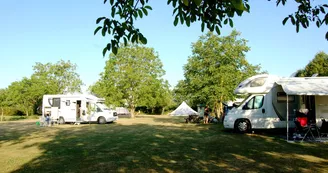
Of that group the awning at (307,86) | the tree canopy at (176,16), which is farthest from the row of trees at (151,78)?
the tree canopy at (176,16)

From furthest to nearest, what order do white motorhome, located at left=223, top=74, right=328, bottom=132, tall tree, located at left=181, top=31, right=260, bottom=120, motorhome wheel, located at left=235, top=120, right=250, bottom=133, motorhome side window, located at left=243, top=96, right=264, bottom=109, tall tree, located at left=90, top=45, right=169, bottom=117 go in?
tall tree, located at left=90, top=45, right=169, bottom=117
tall tree, located at left=181, top=31, right=260, bottom=120
motorhome wheel, located at left=235, top=120, right=250, bottom=133
motorhome side window, located at left=243, top=96, right=264, bottom=109
white motorhome, located at left=223, top=74, right=328, bottom=132

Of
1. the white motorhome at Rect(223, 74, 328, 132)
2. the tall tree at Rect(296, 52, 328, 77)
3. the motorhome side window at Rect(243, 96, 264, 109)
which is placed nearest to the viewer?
the white motorhome at Rect(223, 74, 328, 132)

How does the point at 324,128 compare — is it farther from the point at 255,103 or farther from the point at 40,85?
the point at 40,85

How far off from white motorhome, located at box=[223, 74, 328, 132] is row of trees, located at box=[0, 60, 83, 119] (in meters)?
36.7

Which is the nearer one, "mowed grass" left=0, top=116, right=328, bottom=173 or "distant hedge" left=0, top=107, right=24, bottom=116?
"mowed grass" left=0, top=116, right=328, bottom=173

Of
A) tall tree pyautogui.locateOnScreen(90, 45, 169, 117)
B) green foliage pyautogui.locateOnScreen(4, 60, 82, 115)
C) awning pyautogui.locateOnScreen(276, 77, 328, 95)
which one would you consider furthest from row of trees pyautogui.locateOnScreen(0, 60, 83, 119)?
awning pyautogui.locateOnScreen(276, 77, 328, 95)

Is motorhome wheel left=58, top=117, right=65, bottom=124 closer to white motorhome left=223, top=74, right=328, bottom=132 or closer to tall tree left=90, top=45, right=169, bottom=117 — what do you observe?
tall tree left=90, top=45, right=169, bottom=117

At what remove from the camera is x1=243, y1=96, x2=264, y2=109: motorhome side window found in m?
13.9

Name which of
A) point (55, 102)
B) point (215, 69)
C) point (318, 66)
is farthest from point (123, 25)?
point (318, 66)

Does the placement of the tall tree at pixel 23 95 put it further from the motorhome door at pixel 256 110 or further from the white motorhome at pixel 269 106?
the motorhome door at pixel 256 110

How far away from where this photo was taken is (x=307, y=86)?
36.8 feet

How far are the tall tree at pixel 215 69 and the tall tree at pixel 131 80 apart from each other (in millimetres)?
12076

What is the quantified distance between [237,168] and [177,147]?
3497mm

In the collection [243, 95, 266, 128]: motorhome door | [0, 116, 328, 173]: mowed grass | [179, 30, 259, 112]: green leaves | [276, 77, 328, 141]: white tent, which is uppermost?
[179, 30, 259, 112]: green leaves
